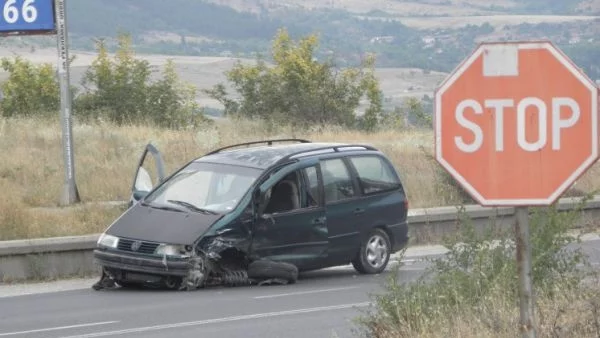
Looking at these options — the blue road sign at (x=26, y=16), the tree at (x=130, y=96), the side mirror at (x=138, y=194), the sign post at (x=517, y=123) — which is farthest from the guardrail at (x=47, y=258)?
the tree at (x=130, y=96)

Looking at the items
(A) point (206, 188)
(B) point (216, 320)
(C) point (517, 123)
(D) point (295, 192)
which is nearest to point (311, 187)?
(D) point (295, 192)

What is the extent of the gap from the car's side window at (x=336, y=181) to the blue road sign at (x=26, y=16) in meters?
6.88

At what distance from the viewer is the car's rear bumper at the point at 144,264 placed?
1448 cm

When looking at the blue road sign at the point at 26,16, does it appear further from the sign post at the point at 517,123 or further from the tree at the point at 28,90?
the sign post at the point at 517,123

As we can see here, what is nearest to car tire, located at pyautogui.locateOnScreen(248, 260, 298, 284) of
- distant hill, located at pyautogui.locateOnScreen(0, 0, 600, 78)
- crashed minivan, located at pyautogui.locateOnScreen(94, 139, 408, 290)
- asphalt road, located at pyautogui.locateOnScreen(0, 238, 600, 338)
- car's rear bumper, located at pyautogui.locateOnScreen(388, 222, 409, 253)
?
crashed minivan, located at pyautogui.locateOnScreen(94, 139, 408, 290)

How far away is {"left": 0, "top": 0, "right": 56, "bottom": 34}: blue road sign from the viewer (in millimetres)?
21375

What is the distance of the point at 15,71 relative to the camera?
3838cm

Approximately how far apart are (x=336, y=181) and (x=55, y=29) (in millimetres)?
6963

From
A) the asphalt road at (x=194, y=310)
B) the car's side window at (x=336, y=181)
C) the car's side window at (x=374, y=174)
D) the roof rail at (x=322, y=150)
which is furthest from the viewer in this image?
the car's side window at (x=374, y=174)

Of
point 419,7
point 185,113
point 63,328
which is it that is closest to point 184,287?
point 63,328

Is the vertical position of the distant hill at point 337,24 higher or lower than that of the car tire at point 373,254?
higher

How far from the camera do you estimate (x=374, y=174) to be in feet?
55.8

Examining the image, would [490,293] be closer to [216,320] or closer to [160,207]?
[216,320]

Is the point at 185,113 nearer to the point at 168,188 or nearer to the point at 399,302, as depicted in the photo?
the point at 168,188
